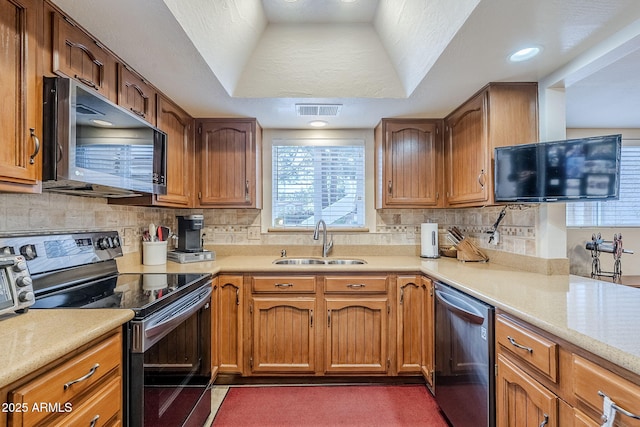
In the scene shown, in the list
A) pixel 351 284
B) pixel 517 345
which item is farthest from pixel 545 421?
pixel 351 284

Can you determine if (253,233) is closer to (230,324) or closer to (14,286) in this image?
(230,324)

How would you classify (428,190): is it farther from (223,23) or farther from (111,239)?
(111,239)

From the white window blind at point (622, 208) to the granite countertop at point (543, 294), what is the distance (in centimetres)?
120

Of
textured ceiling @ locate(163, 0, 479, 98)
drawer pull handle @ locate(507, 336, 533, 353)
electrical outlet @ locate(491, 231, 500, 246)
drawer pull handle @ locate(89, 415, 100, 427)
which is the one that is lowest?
drawer pull handle @ locate(89, 415, 100, 427)

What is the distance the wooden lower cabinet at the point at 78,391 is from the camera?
2.60ft

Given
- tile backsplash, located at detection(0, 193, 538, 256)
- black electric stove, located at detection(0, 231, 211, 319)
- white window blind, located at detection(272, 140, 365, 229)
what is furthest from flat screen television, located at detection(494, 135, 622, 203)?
black electric stove, located at detection(0, 231, 211, 319)

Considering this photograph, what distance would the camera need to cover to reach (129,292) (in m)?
1.53

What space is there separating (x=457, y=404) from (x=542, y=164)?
55.8 inches

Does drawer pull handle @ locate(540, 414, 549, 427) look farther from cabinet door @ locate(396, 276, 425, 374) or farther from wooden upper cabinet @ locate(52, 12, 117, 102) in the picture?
wooden upper cabinet @ locate(52, 12, 117, 102)

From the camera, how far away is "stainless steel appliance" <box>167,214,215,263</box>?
2.47m

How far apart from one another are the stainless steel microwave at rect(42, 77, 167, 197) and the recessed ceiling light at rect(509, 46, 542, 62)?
2008mm

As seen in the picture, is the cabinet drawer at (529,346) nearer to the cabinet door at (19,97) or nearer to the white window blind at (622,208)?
the cabinet door at (19,97)

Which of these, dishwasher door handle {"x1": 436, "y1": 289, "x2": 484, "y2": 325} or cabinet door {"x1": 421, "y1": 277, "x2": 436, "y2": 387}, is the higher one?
dishwasher door handle {"x1": 436, "y1": 289, "x2": 484, "y2": 325}

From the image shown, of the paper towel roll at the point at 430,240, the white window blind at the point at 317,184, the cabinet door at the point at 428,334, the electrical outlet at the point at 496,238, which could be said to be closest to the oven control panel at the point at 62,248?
the white window blind at the point at 317,184
